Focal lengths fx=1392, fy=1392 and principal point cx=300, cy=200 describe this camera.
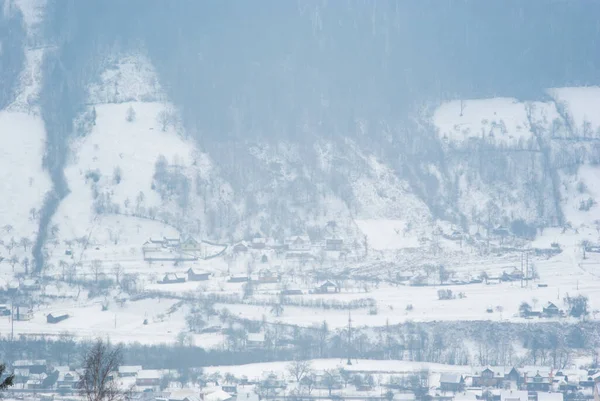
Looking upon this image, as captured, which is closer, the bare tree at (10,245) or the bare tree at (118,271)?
the bare tree at (118,271)

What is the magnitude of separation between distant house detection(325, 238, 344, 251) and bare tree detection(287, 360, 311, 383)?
18.0m

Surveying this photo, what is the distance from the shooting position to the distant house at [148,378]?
147 feet

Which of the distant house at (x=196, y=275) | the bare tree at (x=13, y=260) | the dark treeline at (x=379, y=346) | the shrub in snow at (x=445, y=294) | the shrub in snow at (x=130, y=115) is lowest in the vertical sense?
the dark treeline at (x=379, y=346)

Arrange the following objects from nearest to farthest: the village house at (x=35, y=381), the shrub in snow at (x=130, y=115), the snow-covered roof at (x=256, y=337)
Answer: the village house at (x=35, y=381)
the snow-covered roof at (x=256, y=337)
the shrub in snow at (x=130, y=115)

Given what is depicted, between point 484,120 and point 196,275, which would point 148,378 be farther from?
point 484,120

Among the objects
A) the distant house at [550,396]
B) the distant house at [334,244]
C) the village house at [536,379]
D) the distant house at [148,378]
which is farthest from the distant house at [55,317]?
the distant house at [550,396]

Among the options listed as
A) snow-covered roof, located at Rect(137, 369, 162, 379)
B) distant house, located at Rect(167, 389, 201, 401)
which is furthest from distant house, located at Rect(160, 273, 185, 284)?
distant house, located at Rect(167, 389, 201, 401)

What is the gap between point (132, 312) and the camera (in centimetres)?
5441

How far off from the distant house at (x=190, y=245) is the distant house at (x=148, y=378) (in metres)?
18.5

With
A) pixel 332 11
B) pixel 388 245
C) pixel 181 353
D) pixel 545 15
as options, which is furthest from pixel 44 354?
pixel 545 15

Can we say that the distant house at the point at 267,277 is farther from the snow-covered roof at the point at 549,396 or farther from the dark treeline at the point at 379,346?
the snow-covered roof at the point at 549,396

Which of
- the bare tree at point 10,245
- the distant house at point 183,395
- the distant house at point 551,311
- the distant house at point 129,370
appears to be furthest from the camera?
the bare tree at point 10,245

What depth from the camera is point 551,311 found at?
175 feet

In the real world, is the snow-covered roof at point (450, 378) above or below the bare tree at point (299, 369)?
below
